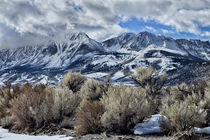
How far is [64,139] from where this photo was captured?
8438 mm

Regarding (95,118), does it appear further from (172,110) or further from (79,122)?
(172,110)

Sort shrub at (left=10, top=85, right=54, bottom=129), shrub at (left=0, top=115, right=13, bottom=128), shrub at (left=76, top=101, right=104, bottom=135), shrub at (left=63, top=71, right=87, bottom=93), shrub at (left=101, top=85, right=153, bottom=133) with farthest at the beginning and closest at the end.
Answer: shrub at (left=63, top=71, right=87, bottom=93) → shrub at (left=0, top=115, right=13, bottom=128) → shrub at (left=10, top=85, right=54, bottom=129) → shrub at (left=76, top=101, right=104, bottom=135) → shrub at (left=101, top=85, right=153, bottom=133)

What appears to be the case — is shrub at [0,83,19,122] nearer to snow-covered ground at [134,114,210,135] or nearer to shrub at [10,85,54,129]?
shrub at [10,85,54,129]

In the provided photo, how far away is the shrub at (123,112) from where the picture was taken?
29.0ft

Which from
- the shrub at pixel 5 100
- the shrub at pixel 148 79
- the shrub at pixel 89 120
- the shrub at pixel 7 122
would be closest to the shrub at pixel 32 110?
the shrub at pixel 7 122

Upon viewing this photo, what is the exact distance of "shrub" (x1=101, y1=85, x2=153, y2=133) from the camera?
29.0 feet

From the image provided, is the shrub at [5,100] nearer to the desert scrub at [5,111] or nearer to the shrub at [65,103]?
the desert scrub at [5,111]

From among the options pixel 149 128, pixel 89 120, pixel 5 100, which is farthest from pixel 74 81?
pixel 149 128

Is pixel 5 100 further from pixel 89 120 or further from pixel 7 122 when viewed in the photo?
pixel 89 120

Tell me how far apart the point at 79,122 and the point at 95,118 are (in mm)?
607

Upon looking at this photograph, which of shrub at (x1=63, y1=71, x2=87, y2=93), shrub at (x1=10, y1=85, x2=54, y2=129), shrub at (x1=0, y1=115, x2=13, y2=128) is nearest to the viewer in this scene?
shrub at (x1=10, y1=85, x2=54, y2=129)

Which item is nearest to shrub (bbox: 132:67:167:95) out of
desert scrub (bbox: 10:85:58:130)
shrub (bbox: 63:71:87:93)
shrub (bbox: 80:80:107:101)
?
shrub (bbox: 80:80:107:101)

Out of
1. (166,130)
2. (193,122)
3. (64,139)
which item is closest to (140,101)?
(166,130)

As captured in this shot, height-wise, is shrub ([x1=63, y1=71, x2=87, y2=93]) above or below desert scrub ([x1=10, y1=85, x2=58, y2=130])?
above
